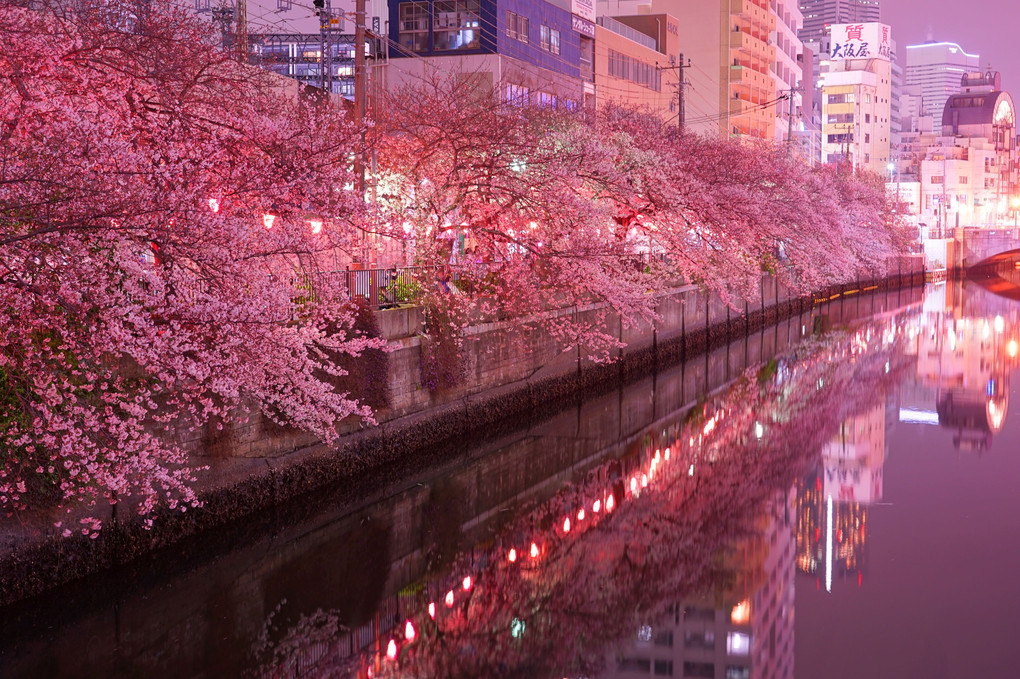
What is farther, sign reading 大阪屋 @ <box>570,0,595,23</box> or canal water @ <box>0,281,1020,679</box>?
sign reading 大阪屋 @ <box>570,0,595,23</box>

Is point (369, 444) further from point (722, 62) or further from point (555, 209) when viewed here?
point (722, 62)

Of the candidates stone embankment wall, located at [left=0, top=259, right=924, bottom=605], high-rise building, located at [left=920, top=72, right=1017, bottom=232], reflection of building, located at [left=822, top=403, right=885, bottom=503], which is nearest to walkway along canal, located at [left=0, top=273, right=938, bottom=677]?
stone embankment wall, located at [left=0, top=259, right=924, bottom=605]

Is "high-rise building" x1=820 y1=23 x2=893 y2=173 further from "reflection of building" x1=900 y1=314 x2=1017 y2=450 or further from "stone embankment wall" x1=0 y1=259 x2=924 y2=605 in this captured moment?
"stone embankment wall" x1=0 y1=259 x2=924 y2=605

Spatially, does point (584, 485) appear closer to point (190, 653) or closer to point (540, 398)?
point (540, 398)

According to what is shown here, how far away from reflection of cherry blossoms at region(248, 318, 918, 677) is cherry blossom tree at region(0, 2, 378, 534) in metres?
2.78

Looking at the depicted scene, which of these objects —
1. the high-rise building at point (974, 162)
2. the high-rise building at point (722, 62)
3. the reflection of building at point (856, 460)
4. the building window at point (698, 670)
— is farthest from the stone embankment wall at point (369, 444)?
the high-rise building at point (974, 162)

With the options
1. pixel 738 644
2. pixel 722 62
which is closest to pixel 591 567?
pixel 738 644

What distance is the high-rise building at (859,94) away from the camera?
112 m

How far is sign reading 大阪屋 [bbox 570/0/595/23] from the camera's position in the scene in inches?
2135

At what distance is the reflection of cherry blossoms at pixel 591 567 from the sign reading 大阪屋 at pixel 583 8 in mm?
33909

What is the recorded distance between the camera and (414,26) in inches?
1967

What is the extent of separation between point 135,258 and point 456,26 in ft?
128

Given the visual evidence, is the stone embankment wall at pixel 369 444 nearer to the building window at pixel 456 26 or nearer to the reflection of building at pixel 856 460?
the reflection of building at pixel 856 460

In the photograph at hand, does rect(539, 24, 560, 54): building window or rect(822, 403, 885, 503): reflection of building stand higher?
rect(539, 24, 560, 54): building window
